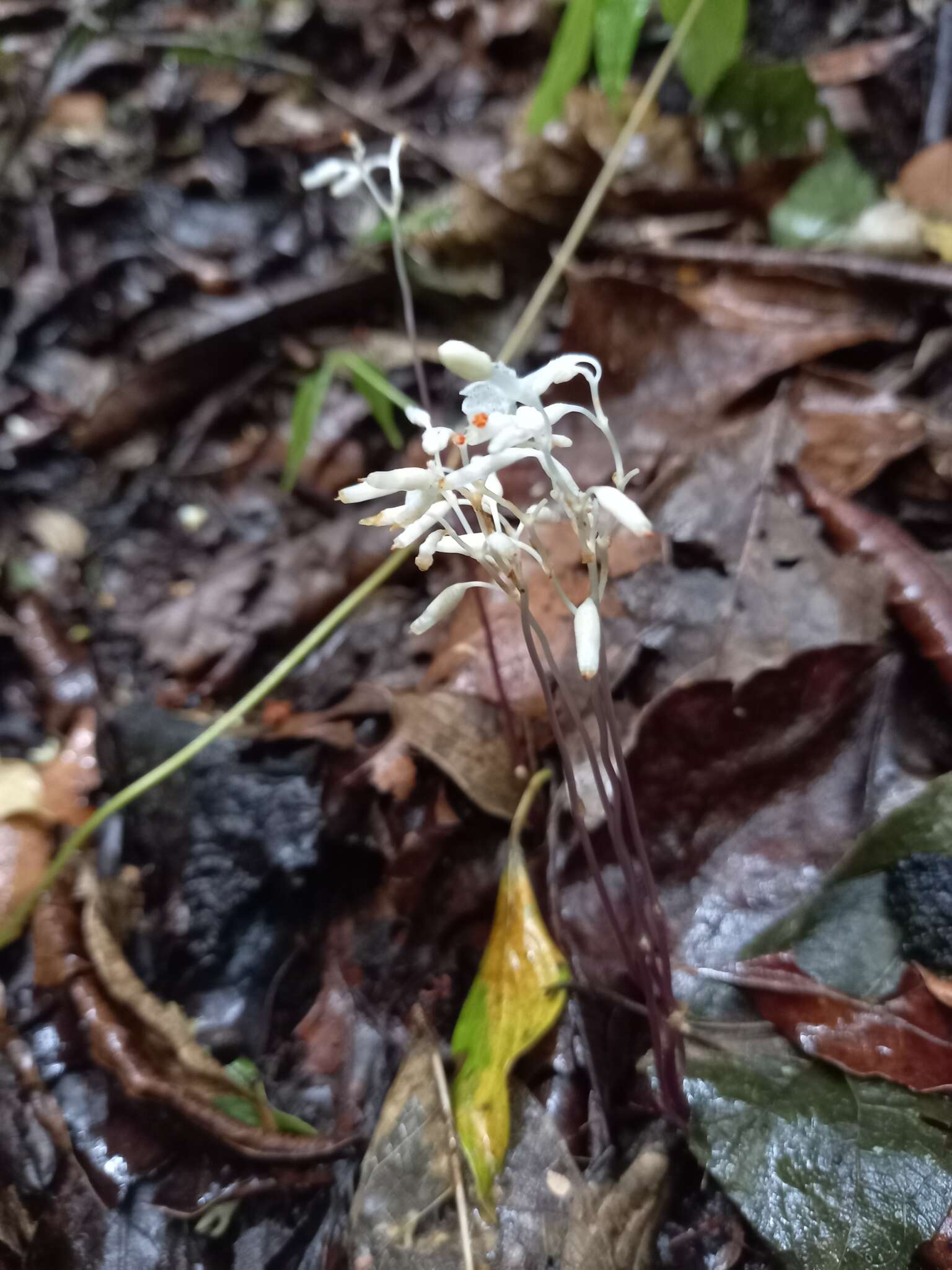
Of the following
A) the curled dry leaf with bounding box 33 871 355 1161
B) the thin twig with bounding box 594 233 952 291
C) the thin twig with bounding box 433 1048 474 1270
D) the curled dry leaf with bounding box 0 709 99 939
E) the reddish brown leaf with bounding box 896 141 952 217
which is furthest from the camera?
the reddish brown leaf with bounding box 896 141 952 217

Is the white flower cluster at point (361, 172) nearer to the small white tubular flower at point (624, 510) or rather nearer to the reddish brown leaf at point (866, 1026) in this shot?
the small white tubular flower at point (624, 510)

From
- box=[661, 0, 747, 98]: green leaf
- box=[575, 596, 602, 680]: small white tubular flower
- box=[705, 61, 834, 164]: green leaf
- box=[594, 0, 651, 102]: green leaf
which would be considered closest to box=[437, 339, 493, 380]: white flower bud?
box=[575, 596, 602, 680]: small white tubular flower

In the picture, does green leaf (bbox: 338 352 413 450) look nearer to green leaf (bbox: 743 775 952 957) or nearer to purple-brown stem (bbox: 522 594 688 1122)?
purple-brown stem (bbox: 522 594 688 1122)

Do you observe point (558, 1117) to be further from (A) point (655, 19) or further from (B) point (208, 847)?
(A) point (655, 19)

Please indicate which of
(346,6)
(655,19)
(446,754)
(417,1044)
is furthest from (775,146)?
(417,1044)

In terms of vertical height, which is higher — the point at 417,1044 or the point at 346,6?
the point at 346,6

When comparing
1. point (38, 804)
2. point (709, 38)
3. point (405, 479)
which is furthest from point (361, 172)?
point (38, 804)
